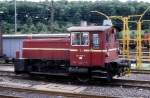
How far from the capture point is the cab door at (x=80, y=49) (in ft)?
58.9

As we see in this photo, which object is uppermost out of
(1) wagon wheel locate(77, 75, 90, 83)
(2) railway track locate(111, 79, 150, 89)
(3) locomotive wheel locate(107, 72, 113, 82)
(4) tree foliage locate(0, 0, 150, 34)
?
(4) tree foliage locate(0, 0, 150, 34)

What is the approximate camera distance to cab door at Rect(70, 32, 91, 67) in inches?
707

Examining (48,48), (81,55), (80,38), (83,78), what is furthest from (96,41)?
(48,48)

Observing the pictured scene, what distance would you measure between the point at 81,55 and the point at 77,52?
237 millimetres

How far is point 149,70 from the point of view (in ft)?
74.6

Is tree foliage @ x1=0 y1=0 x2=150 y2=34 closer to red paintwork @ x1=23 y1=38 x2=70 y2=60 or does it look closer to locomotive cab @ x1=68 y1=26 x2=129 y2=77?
red paintwork @ x1=23 y1=38 x2=70 y2=60

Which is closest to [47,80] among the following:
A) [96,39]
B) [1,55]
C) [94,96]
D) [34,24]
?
[96,39]

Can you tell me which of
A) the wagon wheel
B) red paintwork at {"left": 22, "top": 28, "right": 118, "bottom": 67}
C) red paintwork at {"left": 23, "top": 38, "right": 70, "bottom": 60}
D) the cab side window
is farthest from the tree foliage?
the cab side window

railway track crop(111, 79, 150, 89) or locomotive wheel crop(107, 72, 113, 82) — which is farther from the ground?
locomotive wheel crop(107, 72, 113, 82)

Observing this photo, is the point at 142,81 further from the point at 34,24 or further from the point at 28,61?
the point at 34,24

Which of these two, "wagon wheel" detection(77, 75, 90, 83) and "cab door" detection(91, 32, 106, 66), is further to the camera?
"wagon wheel" detection(77, 75, 90, 83)

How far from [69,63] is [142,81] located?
11.3 feet

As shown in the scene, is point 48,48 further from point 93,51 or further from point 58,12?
point 58,12

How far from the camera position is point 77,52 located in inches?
715
